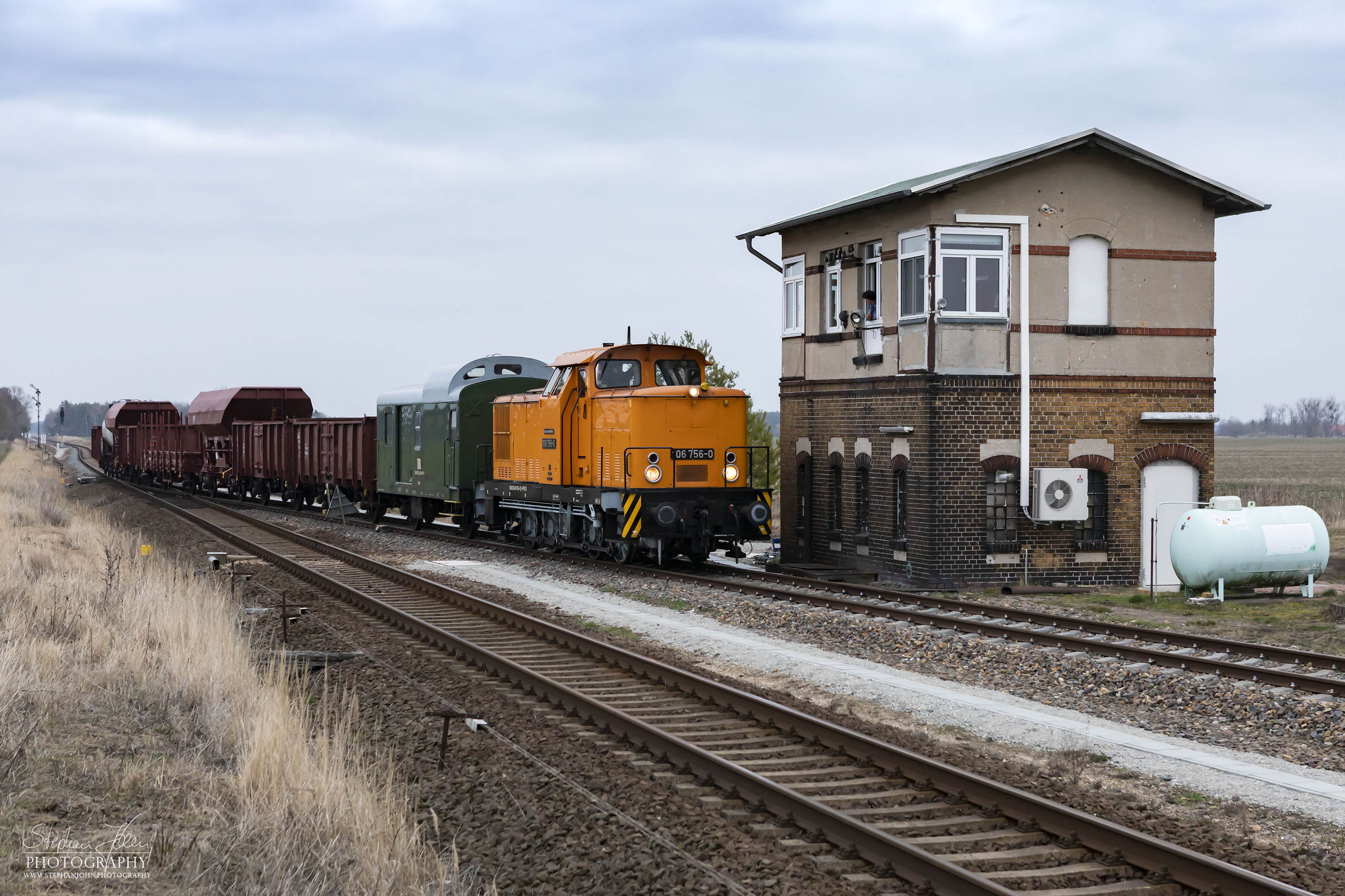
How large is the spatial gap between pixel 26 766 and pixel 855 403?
15.9 metres

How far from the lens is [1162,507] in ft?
66.8

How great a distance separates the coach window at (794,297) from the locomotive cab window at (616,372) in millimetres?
4435

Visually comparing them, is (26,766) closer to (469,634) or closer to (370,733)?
(370,733)

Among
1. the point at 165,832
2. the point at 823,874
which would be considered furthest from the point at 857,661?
the point at 165,832

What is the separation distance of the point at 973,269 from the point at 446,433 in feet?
39.9

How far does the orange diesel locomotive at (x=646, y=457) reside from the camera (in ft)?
63.5

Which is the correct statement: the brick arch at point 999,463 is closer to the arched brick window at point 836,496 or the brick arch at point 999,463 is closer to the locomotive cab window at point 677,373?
the arched brick window at point 836,496

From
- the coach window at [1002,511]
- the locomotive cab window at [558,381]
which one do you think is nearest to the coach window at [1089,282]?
the coach window at [1002,511]

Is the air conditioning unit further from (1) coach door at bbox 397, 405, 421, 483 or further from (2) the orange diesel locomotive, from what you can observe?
(1) coach door at bbox 397, 405, 421, 483

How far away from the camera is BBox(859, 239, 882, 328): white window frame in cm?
2075

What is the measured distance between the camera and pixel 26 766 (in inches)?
291

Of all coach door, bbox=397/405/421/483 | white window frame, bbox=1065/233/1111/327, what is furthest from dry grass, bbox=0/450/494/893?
coach door, bbox=397/405/421/483

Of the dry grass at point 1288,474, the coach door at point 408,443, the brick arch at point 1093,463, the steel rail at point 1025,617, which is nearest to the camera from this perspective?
the steel rail at point 1025,617

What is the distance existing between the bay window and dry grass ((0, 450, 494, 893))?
11568 millimetres
